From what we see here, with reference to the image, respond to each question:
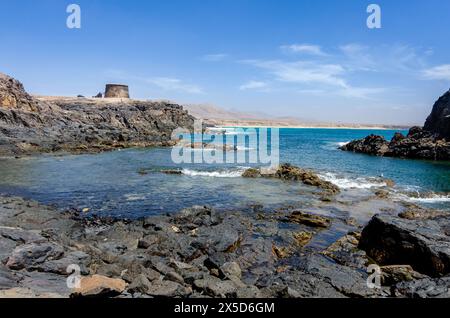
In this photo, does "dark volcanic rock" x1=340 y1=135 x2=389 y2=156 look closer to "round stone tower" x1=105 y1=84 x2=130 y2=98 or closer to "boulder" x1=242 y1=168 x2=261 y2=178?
"boulder" x1=242 y1=168 x2=261 y2=178

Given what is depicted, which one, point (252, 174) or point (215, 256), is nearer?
point (215, 256)

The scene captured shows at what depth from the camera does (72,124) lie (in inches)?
2788

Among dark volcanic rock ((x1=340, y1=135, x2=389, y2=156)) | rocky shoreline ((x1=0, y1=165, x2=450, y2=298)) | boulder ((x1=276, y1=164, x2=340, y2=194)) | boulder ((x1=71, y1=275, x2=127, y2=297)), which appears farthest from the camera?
dark volcanic rock ((x1=340, y1=135, x2=389, y2=156))

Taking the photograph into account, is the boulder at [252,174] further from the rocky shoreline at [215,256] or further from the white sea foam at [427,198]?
the rocky shoreline at [215,256]

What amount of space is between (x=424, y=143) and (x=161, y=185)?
4966cm

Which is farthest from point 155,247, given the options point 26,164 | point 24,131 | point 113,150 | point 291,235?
point 24,131

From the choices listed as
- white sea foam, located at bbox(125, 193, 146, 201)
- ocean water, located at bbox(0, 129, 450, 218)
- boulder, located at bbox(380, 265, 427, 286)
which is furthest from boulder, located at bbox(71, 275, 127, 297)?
white sea foam, located at bbox(125, 193, 146, 201)

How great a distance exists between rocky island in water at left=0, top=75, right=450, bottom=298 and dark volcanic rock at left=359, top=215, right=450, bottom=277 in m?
0.04

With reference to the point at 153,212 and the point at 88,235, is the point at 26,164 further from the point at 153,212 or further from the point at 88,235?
the point at 88,235

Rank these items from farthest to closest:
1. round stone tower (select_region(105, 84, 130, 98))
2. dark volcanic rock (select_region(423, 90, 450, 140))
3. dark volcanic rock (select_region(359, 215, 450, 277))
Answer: round stone tower (select_region(105, 84, 130, 98)) < dark volcanic rock (select_region(423, 90, 450, 140)) < dark volcanic rock (select_region(359, 215, 450, 277))

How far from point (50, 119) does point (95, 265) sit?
63.0 meters

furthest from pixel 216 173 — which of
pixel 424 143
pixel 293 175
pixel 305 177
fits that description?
pixel 424 143

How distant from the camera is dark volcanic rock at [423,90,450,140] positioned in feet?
206

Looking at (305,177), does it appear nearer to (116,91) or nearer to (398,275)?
(398,275)
